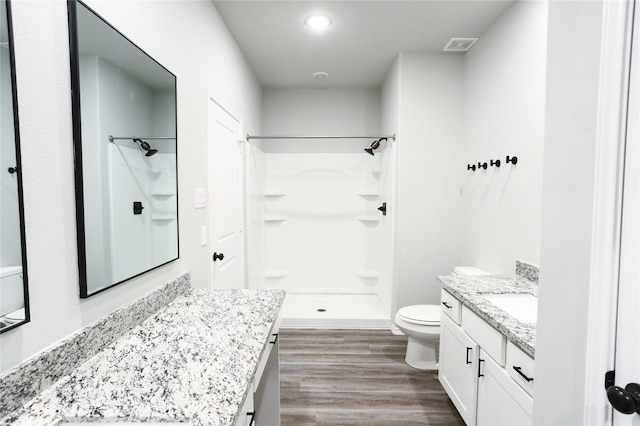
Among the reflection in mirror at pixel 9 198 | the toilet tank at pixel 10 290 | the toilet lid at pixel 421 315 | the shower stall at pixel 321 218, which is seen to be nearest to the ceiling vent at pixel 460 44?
the shower stall at pixel 321 218

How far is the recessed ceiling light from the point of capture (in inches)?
98.0

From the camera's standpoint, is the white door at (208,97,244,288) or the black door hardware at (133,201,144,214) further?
the white door at (208,97,244,288)

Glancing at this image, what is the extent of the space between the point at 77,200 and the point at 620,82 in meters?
1.43

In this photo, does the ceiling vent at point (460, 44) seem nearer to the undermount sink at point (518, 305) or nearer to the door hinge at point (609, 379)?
the undermount sink at point (518, 305)

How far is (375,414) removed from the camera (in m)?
2.08

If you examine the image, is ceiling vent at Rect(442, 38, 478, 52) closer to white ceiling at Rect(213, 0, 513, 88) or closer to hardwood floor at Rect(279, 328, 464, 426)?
white ceiling at Rect(213, 0, 513, 88)

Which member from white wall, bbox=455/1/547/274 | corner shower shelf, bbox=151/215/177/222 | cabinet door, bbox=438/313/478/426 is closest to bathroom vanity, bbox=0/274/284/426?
corner shower shelf, bbox=151/215/177/222

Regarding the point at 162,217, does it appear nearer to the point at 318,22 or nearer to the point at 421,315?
the point at 318,22

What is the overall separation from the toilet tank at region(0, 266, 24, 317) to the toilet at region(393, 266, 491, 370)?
2.32m

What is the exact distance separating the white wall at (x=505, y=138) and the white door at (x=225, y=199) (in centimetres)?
203

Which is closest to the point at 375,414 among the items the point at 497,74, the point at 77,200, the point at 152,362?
the point at 152,362

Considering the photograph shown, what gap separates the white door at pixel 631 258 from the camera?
68 centimetres

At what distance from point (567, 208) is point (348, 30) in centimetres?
237

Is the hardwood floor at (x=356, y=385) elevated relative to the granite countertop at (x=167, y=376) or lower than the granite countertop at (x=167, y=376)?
lower
